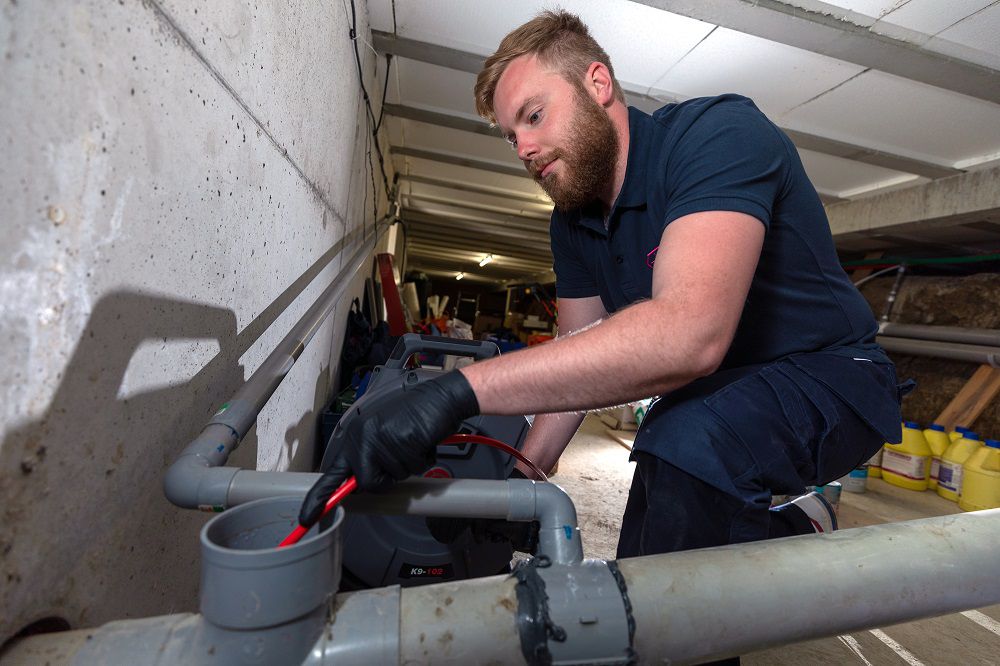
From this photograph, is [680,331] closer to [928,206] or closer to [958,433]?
[958,433]

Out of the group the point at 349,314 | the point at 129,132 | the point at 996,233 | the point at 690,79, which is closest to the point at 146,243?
the point at 129,132

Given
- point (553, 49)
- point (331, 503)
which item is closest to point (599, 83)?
point (553, 49)

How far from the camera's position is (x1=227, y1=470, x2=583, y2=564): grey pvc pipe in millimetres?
605

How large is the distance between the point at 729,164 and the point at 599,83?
48 centimetres

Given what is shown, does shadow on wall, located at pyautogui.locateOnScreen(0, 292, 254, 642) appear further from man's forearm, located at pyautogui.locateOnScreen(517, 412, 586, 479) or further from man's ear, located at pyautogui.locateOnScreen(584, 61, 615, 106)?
man's ear, located at pyautogui.locateOnScreen(584, 61, 615, 106)

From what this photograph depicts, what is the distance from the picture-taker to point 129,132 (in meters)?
0.50

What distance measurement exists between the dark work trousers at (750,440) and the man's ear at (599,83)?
68 centimetres

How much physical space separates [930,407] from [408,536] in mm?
4808

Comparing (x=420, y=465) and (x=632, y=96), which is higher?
(x=632, y=96)

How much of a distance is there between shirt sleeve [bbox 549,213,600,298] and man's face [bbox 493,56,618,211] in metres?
0.25

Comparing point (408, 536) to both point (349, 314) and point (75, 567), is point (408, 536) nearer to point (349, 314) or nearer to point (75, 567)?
point (75, 567)

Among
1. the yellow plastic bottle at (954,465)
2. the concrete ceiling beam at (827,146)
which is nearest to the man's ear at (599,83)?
the concrete ceiling beam at (827,146)

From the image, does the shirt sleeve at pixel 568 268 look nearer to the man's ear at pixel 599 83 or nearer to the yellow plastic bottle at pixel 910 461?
the man's ear at pixel 599 83

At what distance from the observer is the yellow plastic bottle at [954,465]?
2.88 m
